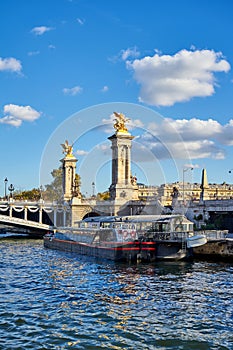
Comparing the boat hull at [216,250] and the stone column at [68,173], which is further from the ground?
the stone column at [68,173]

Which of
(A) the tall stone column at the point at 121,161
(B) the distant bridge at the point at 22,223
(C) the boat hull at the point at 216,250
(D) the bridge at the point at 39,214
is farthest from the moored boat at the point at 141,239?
(D) the bridge at the point at 39,214

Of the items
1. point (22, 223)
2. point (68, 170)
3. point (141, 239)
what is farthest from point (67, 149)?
point (141, 239)

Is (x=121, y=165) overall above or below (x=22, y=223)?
above

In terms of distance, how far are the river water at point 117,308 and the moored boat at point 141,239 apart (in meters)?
3.47

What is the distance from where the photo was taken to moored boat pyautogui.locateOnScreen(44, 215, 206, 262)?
37.8 meters

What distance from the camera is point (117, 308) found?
20719mm

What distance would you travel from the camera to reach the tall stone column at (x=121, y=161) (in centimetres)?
7831

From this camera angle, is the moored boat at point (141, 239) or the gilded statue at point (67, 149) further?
the gilded statue at point (67, 149)

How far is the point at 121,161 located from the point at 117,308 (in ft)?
195

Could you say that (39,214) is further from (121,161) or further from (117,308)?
(117,308)

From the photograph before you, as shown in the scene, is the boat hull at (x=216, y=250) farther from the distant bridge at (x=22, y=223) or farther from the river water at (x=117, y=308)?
the distant bridge at (x=22, y=223)

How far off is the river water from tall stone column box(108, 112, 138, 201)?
43954 millimetres

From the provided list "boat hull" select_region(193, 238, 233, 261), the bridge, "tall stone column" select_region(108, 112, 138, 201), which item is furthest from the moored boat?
the bridge

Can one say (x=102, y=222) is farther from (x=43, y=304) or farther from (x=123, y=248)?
(x=43, y=304)
